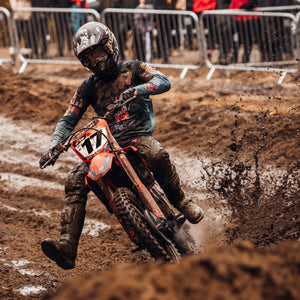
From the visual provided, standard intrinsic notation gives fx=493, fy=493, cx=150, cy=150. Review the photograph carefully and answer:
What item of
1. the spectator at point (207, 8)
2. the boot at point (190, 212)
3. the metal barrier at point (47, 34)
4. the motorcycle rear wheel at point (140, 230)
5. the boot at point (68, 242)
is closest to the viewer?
the motorcycle rear wheel at point (140, 230)

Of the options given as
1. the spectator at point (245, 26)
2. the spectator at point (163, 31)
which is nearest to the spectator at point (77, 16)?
the spectator at point (163, 31)

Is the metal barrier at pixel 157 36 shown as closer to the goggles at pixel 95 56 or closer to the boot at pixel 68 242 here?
the goggles at pixel 95 56

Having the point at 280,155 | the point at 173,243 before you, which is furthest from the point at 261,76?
the point at 173,243

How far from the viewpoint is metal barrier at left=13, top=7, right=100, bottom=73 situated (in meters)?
11.8

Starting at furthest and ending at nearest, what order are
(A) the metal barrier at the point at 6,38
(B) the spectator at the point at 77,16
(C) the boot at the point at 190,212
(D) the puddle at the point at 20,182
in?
1. (A) the metal barrier at the point at 6,38
2. (B) the spectator at the point at 77,16
3. (D) the puddle at the point at 20,182
4. (C) the boot at the point at 190,212

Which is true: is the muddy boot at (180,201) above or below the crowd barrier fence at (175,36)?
above

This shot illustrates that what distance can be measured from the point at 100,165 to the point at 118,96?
987 millimetres

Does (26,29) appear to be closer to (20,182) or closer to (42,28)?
(42,28)

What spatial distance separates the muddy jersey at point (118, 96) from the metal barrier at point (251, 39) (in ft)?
18.3

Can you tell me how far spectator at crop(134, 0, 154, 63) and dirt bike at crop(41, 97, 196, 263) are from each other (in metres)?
7.13

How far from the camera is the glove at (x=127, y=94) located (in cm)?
438

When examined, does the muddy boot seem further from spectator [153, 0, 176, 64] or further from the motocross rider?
spectator [153, 0, 176, 64]

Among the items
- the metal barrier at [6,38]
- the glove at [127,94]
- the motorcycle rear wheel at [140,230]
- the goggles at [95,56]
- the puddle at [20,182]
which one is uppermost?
the goggles at [95,56]

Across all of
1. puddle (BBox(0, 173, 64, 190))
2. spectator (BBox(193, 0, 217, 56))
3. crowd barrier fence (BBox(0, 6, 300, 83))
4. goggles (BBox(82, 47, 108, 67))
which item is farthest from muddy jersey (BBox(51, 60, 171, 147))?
spectator (BBox(193, 0, 217, 56))
